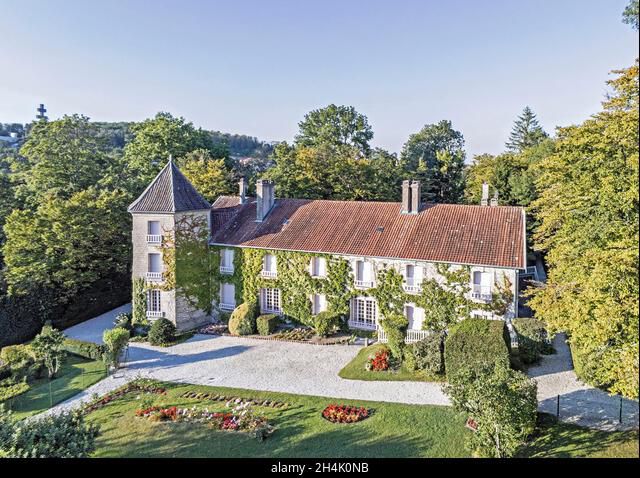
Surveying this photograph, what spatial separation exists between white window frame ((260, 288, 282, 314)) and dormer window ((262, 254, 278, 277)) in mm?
1035

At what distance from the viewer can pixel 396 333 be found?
2198 cm

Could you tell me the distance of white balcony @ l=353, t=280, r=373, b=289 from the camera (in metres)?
26.3

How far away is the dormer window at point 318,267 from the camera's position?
89.8 feet

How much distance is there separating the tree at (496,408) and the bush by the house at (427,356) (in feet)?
17.8

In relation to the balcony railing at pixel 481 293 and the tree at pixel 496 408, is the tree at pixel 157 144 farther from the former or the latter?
the tree at pixel 496 408

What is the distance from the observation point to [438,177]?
2069 inches

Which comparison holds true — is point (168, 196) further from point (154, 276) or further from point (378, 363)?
point (378, 363)

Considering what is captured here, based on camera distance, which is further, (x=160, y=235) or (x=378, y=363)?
(x=160, y=235)

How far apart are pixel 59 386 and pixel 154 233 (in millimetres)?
10277

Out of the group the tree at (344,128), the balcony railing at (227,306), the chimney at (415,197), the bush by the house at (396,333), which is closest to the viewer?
the bush by the house at (396,333)

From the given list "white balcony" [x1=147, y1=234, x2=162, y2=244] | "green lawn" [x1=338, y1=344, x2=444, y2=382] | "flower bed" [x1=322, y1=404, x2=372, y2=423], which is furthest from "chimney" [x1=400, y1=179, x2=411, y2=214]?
"white balcony" [x1=147, y1=234, x2=162, y2=244]

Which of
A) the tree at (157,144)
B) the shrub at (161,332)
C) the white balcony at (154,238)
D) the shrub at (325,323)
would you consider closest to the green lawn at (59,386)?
the shrub at (161,332)

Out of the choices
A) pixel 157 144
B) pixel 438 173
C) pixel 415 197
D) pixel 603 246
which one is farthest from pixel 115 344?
pixel 438 173

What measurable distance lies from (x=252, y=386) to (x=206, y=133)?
37.2 metres
